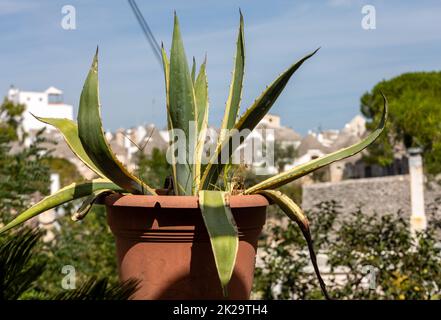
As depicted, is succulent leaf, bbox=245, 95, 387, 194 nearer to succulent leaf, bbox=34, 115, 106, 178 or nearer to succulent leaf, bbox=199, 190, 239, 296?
succulent leaf, bbox=199, 190, 239, 296

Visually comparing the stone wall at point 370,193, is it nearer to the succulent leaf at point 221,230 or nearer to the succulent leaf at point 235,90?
the succulent leaf at point 235,90

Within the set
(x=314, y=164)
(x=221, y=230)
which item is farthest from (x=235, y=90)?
(x=221, y=230)

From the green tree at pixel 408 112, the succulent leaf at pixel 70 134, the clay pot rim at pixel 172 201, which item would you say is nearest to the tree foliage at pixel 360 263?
the clay pot rim at pixel 172 201

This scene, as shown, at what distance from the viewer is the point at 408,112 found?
33.5 meters

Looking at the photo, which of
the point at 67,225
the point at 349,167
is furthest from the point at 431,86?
the point at 67,225

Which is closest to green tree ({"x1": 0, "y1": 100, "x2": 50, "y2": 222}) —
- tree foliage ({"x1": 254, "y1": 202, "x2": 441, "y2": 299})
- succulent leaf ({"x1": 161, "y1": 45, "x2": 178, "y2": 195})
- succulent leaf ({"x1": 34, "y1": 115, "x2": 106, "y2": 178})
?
tree foliage ({"x1": 254, "y1": 202, "x2": 441, "y2": 299})

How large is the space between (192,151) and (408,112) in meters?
32.9

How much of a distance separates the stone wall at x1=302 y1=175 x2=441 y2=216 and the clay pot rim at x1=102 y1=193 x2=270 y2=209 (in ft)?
62.5

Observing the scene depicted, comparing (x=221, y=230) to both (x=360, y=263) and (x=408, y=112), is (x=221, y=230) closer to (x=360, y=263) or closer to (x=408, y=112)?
(x=360, y=263)

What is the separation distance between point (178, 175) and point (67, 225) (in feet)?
14.0

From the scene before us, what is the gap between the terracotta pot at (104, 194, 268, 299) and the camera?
6.93 ft

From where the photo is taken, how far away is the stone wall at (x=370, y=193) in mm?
21953

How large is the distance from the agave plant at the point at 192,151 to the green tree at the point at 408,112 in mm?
29201
